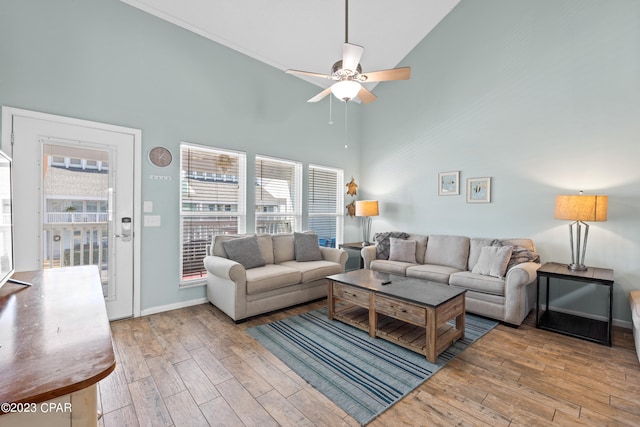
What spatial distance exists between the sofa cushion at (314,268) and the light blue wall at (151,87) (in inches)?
47.1

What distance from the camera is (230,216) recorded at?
4230 millimetres

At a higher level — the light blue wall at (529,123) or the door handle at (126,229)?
the light blue wall at (529,123)

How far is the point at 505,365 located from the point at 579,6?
4.15m

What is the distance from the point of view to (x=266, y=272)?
11.4 ft

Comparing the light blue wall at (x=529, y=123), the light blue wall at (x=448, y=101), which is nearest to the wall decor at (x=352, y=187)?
the light blue wall at (x=529, y=123)

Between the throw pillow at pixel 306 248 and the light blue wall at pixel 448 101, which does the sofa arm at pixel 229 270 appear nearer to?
the light blue wall at pixel 448 101

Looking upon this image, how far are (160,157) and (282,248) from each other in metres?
1.95

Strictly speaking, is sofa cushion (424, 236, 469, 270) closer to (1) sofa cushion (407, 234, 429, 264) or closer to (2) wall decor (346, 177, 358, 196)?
(1) sofa cushion (407, 234, 429, 264)

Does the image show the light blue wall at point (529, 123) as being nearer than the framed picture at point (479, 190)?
Yes

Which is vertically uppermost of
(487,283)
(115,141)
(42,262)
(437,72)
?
(437,72)

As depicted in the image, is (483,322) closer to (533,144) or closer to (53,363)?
(533,144)

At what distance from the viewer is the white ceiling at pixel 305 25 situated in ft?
11.6

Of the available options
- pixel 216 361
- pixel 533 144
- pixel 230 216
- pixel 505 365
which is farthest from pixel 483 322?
pixel 230 216

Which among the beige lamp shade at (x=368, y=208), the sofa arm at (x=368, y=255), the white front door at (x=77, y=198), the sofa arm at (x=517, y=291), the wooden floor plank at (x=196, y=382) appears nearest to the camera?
the wooden floor plank at (x=196, y=382)
